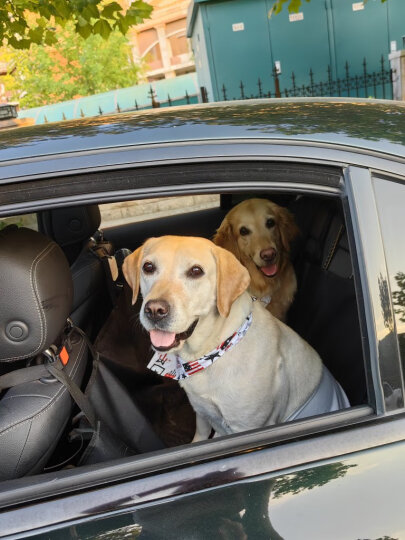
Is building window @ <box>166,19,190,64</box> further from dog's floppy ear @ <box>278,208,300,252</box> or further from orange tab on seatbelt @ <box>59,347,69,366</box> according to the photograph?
orange tab on seatbelt @ <box>59,347,69,366</box>

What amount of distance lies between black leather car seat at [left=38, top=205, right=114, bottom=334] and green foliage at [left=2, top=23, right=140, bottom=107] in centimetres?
1697

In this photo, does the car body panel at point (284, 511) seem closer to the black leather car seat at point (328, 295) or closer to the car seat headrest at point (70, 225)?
the black leather car seat at point (328, 295)

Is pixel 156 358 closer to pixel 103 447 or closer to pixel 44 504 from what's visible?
pixel 103 447

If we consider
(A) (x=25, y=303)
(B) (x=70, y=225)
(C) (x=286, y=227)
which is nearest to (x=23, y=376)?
(A) (x=25, y=303)

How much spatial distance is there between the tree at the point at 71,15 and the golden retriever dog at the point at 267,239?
1.89 meters

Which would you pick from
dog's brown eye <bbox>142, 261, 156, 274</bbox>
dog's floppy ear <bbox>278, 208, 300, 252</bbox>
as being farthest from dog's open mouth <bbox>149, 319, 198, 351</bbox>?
dog's floppy ear <bbox>278, 208, 300, 252</bbox>

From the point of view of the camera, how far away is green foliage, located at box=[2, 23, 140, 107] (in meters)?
18.7

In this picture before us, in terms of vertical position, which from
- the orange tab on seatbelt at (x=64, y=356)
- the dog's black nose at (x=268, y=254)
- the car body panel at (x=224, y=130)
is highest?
the car body panel at (x=224, y=130)

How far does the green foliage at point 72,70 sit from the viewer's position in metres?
18.7

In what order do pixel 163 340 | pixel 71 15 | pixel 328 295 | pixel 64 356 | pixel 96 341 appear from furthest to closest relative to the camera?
pixel 71 15, pixel 328 295, pixel 96 341, pixel 163 340, pixel 64 356

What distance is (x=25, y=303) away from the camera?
5.35ft

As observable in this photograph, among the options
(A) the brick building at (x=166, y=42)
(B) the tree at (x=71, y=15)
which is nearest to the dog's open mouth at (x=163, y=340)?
(B) the tree at (x=71, y=15)

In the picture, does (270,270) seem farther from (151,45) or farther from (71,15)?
(151,45)

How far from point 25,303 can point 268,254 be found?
174cm
